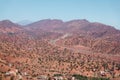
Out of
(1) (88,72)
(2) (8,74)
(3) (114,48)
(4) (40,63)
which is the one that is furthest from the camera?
(3) (114,48)

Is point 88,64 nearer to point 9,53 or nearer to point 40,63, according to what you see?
point 40,63

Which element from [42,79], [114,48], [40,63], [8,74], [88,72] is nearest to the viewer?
[8,74]

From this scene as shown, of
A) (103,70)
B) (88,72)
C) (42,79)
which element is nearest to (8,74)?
(42,79)

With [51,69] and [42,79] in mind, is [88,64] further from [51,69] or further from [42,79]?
[42,79]

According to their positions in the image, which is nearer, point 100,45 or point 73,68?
point 73,68

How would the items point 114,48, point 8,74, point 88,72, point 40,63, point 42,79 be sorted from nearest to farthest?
point 8,74 < point 42,79 < point 88,72 < point 40,63 < point 114,48

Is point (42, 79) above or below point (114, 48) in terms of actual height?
below

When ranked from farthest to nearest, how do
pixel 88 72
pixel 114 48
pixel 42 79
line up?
1. pixel 114 48
2. pixel 88 72
3. pixel 42 79

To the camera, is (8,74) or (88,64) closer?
(8,74)

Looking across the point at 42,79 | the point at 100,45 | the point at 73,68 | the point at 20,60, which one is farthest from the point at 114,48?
the point at 42,79
